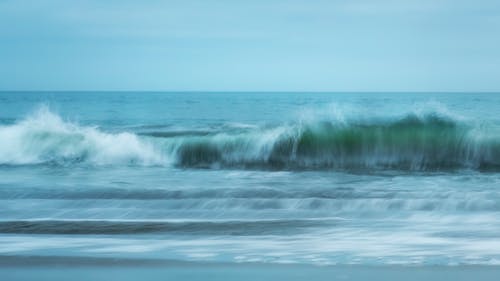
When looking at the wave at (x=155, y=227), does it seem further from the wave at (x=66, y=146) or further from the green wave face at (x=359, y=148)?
the wave at (x=66, y=146)

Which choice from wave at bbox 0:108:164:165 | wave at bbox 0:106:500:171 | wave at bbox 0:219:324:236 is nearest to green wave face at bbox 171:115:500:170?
wave at bbox 0:106:500:171

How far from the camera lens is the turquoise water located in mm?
5570

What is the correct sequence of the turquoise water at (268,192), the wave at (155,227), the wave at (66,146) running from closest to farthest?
1. the turquoise water at (268,192)
2. the wave at (155,227)
3. the wave at (66,146)

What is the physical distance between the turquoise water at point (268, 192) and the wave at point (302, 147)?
3 cm

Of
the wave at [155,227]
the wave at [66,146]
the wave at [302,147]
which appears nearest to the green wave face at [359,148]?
the wave at [302,147]

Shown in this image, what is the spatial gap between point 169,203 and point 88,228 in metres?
1.83

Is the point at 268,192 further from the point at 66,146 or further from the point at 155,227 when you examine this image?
the point at 66,146

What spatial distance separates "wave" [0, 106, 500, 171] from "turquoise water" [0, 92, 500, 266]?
0.11ft

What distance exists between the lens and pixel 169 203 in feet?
27.1

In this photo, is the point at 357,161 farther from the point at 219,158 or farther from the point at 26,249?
the point at 26,249

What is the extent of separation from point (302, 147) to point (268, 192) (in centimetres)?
483

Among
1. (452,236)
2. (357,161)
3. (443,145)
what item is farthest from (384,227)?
(443,145)

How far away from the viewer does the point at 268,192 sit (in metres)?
8.99

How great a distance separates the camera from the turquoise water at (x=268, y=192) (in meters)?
5.57
